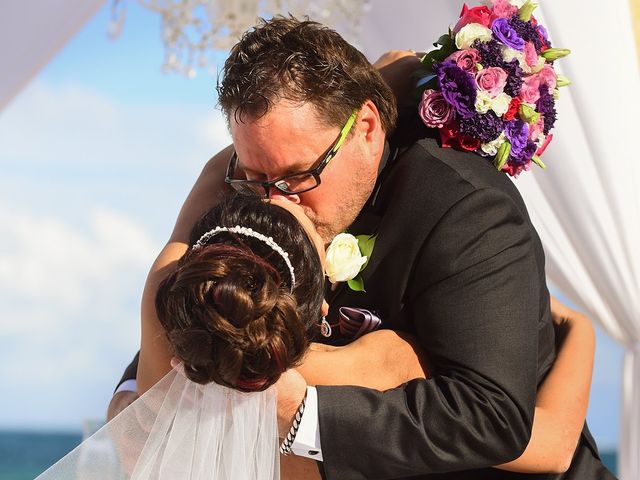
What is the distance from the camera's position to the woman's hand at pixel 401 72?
9.12 feet

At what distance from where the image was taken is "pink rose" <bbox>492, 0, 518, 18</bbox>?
2684 millimetres

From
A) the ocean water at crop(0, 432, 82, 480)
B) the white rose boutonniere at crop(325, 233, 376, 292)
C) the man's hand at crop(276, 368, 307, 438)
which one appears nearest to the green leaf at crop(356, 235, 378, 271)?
the white rose boutonniere at crop(325, 233, 376, 292)

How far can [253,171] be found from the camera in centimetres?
242

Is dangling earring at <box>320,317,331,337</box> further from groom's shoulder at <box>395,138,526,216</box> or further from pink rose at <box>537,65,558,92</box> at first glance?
pink rose at <box>537,65,558,92</box>

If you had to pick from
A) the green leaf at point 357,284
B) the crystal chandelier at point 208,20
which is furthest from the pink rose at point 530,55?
the crystal chandelier at point 208,20

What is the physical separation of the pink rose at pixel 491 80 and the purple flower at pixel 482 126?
0.20 feet

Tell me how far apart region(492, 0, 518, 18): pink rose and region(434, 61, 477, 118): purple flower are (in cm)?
26

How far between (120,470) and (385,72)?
1491 mm

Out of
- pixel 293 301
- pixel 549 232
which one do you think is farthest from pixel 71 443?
pixel 293 301

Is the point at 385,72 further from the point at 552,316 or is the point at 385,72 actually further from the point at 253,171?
the point at 552,316

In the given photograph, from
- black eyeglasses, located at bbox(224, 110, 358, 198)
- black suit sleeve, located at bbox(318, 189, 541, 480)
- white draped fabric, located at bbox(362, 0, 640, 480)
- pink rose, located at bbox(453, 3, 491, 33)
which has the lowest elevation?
white draped fabric, located at bbox(362, 0, 640, 480)

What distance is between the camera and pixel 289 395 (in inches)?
79.8

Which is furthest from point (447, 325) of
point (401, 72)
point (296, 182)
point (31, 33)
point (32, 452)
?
point (32, 452)

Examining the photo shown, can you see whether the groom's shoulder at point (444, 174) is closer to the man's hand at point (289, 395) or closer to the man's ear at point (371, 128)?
the man's ear at point (371, 128)
